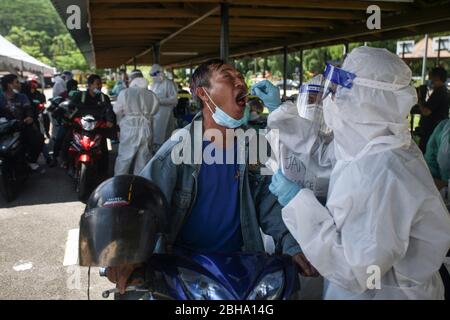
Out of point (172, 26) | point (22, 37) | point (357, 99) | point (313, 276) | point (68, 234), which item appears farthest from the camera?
point (22, 37)

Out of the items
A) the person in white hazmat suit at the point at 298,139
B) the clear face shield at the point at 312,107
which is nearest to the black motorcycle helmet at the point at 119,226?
the person in white hazmat suit at the point at 298,139

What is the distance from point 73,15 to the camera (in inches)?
207

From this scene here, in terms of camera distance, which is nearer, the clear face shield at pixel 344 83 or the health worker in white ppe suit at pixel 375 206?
the health worker in white ppe suit at pixel 375 206

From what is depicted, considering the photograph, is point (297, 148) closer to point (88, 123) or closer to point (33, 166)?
point (88, 123)

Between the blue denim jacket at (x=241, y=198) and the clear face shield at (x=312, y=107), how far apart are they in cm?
73

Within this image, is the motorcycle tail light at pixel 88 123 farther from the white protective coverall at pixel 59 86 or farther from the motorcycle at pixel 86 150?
the white protective coverall at pixel 59 86

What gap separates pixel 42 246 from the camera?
4.73 metres

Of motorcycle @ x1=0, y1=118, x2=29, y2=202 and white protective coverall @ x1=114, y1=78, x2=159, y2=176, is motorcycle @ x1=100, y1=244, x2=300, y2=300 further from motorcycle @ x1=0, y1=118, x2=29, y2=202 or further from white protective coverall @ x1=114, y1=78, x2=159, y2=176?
white protective coverall @ x1=114, y1=78, x2=159, y2=176

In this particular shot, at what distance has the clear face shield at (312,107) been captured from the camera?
116 inches

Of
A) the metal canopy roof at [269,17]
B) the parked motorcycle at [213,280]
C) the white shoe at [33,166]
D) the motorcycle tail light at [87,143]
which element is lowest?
the white shoe at [33,166]

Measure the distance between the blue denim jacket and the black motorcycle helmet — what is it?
0.32m
